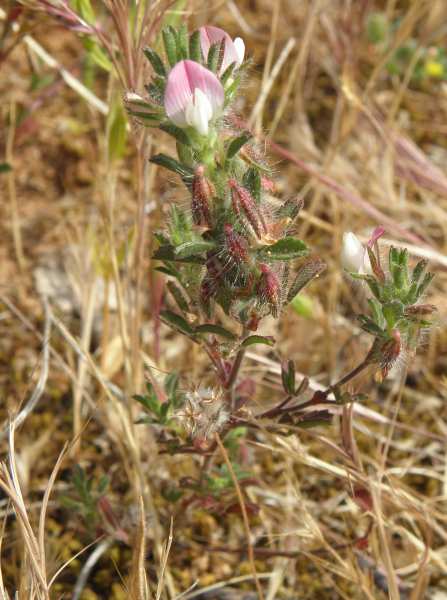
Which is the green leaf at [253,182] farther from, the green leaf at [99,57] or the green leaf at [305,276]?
the green leaf at [99,57]

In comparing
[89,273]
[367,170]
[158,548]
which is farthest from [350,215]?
[158,548]

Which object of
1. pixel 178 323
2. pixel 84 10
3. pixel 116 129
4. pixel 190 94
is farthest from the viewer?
pixel 116 129

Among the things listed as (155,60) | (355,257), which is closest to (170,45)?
(155,60)

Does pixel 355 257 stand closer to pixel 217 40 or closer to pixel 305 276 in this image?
pixel 305 276

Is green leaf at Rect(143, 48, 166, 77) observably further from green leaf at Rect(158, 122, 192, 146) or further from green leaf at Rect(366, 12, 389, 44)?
green leaf at Rect(366, 12, 389, 44)

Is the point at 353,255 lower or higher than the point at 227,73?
lower

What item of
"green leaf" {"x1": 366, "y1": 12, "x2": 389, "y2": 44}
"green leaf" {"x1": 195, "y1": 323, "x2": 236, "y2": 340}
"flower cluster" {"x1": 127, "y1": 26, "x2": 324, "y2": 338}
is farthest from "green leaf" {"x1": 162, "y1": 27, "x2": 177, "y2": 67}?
"green leaf" {"x1": 366, "y1": 12, "x2": 389, "y2": 44}
